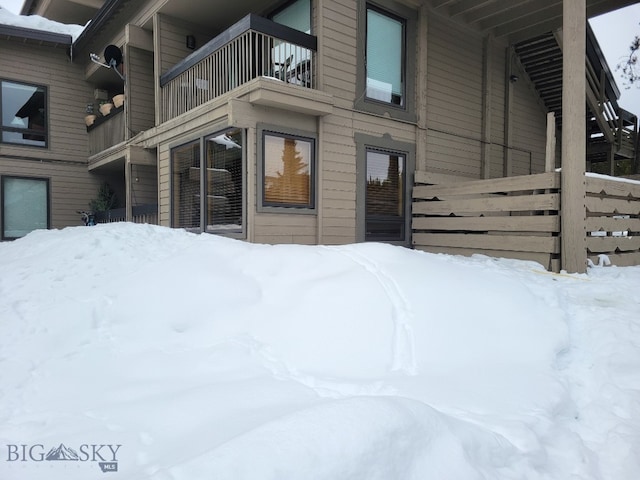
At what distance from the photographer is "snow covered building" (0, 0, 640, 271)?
6.23 meters

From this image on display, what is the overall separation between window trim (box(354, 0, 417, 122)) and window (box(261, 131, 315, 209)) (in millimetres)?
1349

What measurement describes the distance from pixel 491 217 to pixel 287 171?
11.2 feet

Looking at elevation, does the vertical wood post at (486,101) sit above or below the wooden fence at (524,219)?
above

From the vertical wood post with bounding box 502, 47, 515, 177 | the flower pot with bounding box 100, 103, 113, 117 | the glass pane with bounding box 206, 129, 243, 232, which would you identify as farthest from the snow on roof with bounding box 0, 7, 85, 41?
the vertical wood post with bounding box 502, 47, 515, 177

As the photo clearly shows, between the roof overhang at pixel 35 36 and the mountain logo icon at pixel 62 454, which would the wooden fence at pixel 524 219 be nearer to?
the mountain logo icon at pixel 62 454

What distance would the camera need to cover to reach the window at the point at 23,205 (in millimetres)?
10998

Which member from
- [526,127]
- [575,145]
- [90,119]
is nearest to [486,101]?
[526,127]

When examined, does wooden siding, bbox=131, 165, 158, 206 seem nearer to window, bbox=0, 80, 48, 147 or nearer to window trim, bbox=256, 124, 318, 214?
window, bbox=0, 80, 48, 147

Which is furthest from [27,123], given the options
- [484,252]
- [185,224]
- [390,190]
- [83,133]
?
[484,252]

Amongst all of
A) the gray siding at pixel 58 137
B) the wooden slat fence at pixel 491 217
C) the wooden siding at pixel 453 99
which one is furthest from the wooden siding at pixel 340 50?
the gray siding at pixel 58 137

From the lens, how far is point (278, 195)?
677cm

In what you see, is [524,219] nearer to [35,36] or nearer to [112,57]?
[112,57]

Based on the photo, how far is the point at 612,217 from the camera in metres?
6.45

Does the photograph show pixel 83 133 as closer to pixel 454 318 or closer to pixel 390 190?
pixel 390 190
